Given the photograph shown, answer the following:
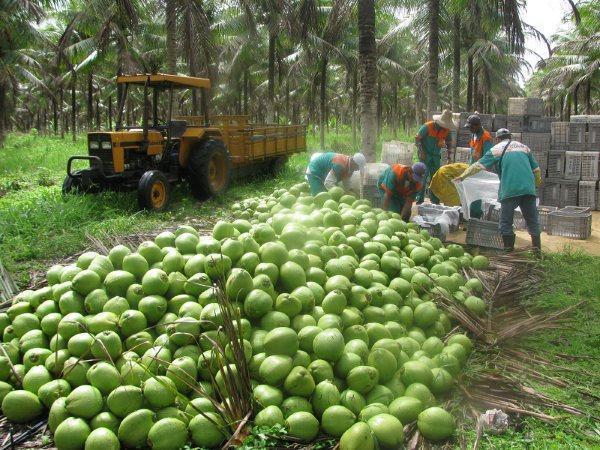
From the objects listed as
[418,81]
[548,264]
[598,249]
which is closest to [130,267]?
[548,264]

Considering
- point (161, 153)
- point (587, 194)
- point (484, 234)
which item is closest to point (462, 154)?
point (587, 194)

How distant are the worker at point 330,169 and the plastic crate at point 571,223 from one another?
3.72 meters

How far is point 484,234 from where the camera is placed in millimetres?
7746

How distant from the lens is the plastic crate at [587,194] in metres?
11.0

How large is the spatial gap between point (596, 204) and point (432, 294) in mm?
8654

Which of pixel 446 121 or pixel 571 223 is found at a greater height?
pixel 446 121

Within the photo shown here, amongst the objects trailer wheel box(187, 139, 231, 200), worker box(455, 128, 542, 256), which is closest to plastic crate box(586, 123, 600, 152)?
worker box(455, 128, 542, 256)

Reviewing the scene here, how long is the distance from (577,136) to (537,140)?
771 millimetres

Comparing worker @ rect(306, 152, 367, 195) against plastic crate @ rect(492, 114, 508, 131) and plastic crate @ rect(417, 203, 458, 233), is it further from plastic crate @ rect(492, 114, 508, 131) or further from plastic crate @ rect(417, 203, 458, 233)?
plastic crate @ rect(492, 114, 508, 131)

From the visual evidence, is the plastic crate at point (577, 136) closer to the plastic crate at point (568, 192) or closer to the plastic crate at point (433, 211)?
the plastic crate at point (568, 192)

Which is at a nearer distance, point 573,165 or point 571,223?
point 571,223

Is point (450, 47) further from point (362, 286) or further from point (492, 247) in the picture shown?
point (362, 286)

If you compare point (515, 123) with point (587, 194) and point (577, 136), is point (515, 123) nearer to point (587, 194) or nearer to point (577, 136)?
point (577, 136)

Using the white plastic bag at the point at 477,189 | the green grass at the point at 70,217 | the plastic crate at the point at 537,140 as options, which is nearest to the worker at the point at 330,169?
the white plastic bag at the point at 477,189
